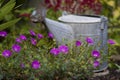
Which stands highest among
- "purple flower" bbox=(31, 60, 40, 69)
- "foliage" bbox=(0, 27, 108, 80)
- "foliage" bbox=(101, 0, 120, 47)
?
"purple flower" bbox=(31, 60, 40, 69)

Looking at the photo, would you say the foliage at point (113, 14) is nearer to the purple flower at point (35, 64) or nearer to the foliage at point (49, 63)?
the foliage at point (49, 63)

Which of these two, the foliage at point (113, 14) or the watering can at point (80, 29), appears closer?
the watering can at point (80, 29)

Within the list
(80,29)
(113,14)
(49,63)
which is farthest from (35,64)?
(113,14)

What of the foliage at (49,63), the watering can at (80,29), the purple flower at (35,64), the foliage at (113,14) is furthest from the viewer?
the foliage at (113,14)

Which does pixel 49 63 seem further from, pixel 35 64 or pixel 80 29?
pixel 80 29

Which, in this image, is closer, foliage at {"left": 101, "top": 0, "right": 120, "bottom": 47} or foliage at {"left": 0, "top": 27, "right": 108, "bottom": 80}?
foliage at {"left": 0, "top": 27, "right": 108, "bottom": 80}

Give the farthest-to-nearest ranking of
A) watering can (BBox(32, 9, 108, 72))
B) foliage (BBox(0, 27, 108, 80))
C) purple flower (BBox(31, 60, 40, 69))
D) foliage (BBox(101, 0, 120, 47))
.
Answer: foliage (BBox(101, 0, 120, 47)) → watering can (BBox(32, 9, 108, 72)) → foliage (BBox(0, 27, 108, 80)) → purple flower (BBox(31, 60, 40, 69))

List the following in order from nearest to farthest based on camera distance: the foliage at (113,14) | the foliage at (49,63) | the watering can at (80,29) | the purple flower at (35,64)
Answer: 1. the purple flower at (35,64)
2. the foliage at (49,63)
3. the watering can at (80,29)
4. the foliage at (113,14)

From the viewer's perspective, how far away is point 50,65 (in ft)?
11.0

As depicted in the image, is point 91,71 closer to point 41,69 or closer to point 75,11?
point 41,69

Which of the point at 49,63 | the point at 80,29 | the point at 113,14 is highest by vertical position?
the point at 80,29

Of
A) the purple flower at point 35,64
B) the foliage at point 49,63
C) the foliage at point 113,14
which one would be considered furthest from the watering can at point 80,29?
the foliage at point 113,14

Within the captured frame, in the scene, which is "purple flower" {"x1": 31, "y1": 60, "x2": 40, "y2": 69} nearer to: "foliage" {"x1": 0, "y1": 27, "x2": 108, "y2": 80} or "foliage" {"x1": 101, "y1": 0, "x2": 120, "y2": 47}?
"foliage" {"x1": 0, "y1": 27, "x2": 108, "y2": 80}

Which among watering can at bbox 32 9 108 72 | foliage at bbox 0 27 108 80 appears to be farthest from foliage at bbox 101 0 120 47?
foliage at bbox 0 27 108 80
